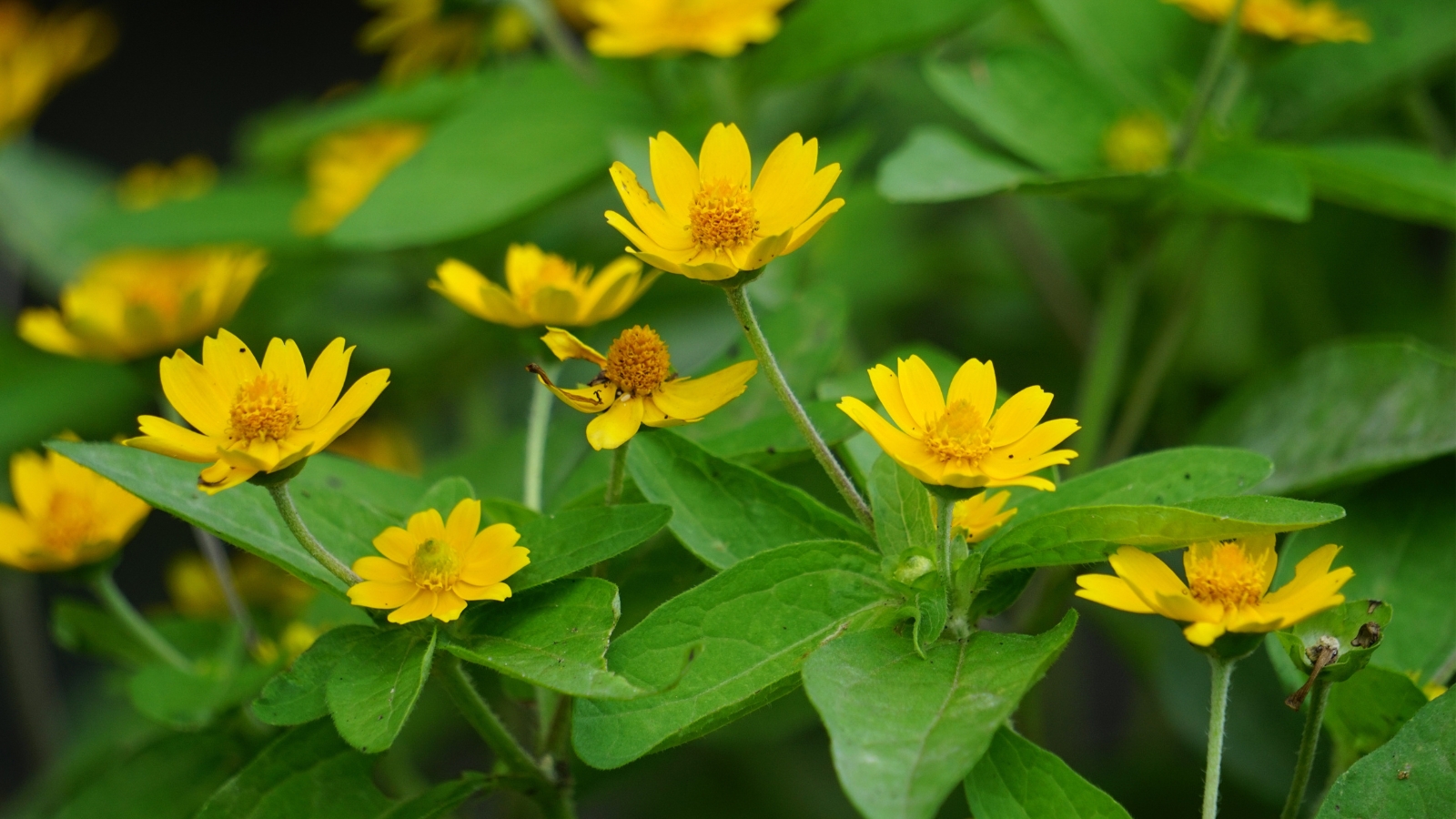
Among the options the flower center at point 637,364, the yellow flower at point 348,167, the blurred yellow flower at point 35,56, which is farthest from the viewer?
the blurred yellow flower at point 35,56

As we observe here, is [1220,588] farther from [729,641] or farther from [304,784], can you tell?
[304,784]

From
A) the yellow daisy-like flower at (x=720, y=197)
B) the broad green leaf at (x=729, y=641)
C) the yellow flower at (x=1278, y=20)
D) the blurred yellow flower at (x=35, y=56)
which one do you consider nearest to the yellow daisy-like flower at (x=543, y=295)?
the yellow daisy-like flower at (x=720, y=197)

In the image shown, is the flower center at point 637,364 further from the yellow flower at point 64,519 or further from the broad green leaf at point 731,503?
the yellow flower at point 64,519

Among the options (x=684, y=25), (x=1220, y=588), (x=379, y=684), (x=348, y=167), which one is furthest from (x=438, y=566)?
(x=348, y=167)

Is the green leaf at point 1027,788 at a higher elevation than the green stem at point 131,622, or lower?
higher

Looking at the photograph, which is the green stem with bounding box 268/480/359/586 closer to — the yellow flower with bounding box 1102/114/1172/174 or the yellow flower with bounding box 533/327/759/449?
the yellow flower with bounding box 533/327/759/449

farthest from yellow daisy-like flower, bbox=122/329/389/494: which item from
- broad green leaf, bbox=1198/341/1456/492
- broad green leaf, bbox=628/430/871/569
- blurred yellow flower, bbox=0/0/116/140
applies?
blurred yellow flower, bbox=0/0/116/140

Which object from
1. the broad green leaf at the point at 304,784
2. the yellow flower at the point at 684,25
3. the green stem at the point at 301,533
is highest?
the yellow flower at the point at 684,25
